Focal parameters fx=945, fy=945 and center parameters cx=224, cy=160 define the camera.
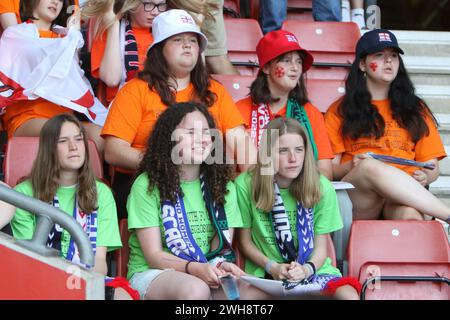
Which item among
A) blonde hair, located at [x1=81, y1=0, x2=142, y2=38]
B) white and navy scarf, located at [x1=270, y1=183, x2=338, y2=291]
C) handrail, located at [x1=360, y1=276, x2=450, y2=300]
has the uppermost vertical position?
blonde hair, located at [x1=81, y1=0, x2=142, y2=38]

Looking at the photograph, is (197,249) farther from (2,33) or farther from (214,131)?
(2,33)

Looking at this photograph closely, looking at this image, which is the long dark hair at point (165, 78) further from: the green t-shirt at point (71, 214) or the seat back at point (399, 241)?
the seat back at point (399, 241)

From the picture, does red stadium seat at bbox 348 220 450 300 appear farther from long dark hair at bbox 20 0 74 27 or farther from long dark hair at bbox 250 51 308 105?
long dark hair at bbox 20 0 74 27

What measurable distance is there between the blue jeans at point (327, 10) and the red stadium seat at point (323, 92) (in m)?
1.01

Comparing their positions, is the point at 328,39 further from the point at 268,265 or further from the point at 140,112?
the point at 268,265

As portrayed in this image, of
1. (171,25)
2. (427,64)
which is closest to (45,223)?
(171,25)

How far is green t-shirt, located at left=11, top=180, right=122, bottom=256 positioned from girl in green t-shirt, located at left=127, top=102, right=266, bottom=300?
0.10 meters

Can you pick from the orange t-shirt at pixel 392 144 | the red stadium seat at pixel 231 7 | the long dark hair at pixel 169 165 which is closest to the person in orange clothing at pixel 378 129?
the orange t-shirt at pixel 392 144

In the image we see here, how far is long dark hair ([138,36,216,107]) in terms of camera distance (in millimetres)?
4734

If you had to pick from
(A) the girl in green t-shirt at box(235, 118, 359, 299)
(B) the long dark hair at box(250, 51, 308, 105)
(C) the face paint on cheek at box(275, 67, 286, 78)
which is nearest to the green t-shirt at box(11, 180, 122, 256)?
(A) the girl in green t-shirt at box(235, 118, 359, 299)

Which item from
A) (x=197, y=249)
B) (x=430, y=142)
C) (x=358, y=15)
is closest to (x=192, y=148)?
(x=197, y=249)

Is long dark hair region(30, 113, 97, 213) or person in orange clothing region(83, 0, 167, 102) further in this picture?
person in orange clothing region(83, 0, 167, 102)

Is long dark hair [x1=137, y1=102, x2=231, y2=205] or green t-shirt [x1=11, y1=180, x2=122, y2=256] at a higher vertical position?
long dark hair [x1=137, y1=102, x2=231, y2=205]

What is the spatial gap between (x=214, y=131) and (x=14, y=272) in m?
1.44
